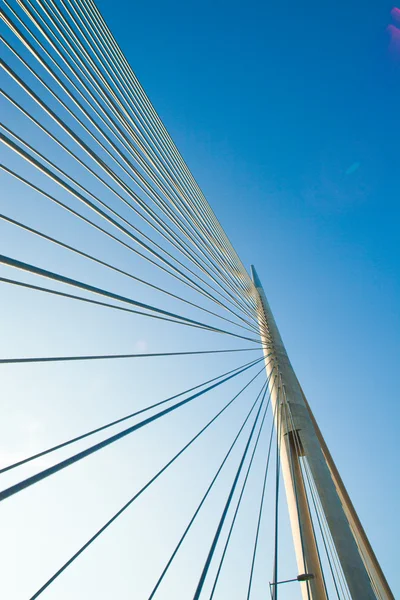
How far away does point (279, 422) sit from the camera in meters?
3.71

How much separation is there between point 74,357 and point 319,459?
2.77 metres

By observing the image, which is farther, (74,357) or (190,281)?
(190,281)

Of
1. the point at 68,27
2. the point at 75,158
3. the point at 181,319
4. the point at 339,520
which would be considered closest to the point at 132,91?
the point at 68,27

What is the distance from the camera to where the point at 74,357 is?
1.63 meters

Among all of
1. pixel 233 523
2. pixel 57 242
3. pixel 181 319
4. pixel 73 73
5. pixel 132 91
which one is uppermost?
pixel 132 91

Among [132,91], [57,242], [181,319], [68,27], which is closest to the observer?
[57,242]

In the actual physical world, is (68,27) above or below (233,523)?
above

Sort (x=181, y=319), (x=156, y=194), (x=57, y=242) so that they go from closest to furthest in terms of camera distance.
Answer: (x=57, y=242), (x=181, y=319), (x=156, y=194)

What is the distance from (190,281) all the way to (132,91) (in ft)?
9.19

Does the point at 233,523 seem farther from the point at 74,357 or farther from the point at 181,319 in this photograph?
the point at 74,357

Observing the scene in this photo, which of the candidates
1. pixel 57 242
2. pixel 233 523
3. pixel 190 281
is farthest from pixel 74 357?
pixel 233 523

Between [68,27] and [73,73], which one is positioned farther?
[68,27]

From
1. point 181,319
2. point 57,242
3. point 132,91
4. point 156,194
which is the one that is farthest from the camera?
point 132,91

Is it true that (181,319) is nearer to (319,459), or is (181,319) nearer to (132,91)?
(319,459)
